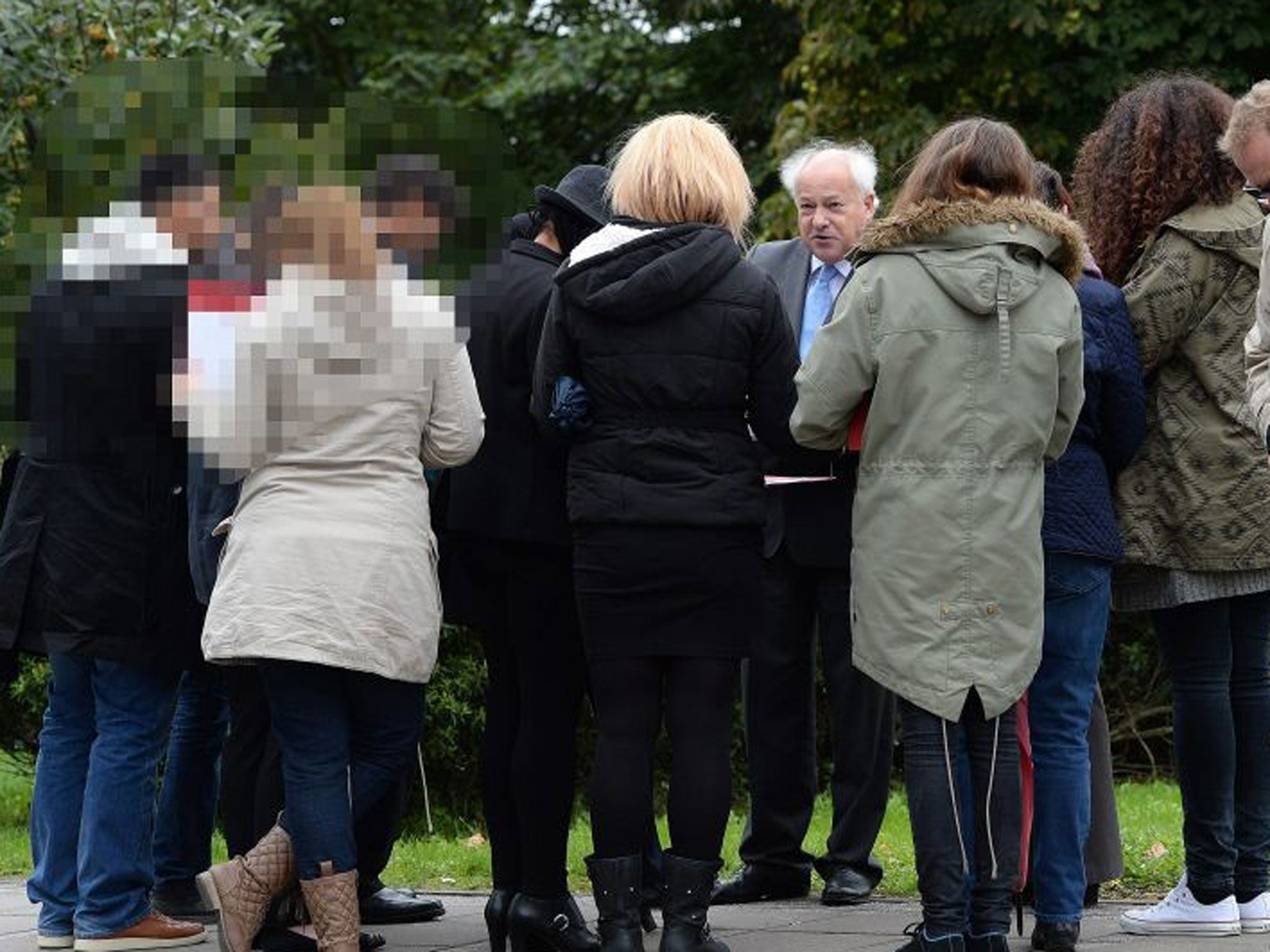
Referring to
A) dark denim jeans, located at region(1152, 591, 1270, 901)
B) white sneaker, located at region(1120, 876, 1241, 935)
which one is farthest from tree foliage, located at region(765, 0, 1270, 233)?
white sneaker, located at region(1120, 876, 1241, 935)

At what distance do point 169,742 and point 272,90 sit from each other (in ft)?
7.71

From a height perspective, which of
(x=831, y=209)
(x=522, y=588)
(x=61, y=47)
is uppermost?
(x=61, y=47)

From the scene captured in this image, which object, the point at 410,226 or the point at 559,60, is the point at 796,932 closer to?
the point at 410,226

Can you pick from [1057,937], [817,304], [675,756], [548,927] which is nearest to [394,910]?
[548,927]

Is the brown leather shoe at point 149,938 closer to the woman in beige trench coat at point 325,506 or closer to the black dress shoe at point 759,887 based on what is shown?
the woman in beige trench coat at point 325,506

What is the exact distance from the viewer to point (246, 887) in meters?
5.57

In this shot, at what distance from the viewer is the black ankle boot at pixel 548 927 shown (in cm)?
580

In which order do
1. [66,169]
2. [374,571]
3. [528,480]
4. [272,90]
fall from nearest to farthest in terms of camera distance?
[374,571], [528,480], [66,169], [272,90]

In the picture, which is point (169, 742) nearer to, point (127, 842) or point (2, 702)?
point (127, 842)

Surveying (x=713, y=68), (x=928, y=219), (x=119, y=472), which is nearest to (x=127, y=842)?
(x=119, y=472)

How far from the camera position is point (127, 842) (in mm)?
6176

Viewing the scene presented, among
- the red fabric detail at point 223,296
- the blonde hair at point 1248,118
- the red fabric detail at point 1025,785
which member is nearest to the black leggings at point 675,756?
the red fabric detail at point 1025,785

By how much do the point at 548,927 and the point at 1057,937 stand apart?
130 cm

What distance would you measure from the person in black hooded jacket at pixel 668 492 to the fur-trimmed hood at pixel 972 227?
36 cm
